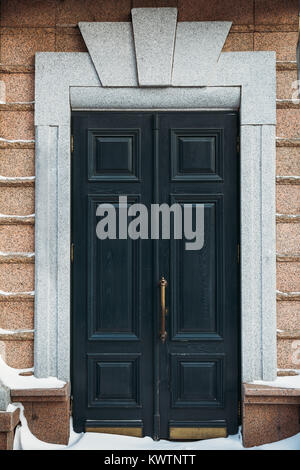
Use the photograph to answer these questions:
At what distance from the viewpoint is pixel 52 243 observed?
4406 mm

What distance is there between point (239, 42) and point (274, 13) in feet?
1.44

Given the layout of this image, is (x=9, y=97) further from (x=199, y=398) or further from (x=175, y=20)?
→ (x=199, y=398)

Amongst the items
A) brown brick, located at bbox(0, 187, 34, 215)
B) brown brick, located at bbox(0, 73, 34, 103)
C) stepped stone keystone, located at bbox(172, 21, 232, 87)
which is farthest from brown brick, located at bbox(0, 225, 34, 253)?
stepped stone keystone, located at bbox(172, 21, 232, 87)

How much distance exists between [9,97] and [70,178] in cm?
97

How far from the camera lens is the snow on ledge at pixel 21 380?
4.26 meters

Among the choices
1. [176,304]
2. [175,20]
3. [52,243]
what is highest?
[175,20]

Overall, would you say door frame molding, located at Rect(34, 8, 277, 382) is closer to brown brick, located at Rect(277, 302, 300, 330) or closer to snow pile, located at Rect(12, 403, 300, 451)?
brown brick, located at Rect(277, 302, 300, 330)

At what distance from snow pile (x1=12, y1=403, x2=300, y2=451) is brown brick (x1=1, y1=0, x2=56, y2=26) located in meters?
3.61

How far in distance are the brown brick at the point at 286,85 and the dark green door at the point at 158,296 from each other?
562 millimetres

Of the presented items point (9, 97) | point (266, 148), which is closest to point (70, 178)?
point (9, 97)

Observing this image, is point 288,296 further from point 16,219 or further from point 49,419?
point 16,219

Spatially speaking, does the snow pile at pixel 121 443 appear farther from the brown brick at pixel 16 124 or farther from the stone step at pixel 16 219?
the brown brick at pixel 16 124

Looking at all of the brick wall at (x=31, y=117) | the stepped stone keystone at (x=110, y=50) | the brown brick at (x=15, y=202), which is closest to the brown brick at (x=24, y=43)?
the brick wall at (x=31, y=117)

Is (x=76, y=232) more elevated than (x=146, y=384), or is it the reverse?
(x=76, y=232)
